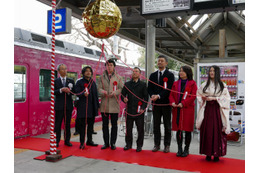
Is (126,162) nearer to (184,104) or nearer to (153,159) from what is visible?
(153,159)

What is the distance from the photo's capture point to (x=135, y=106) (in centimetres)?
516

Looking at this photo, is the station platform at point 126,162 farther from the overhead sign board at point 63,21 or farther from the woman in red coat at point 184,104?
the overhead sign board at point 63,21

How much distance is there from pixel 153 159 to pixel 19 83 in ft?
12.0

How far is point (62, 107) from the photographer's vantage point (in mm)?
5391

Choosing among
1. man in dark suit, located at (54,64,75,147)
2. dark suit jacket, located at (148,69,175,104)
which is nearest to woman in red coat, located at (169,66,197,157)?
dark suit jacket, located at (148,69,175,104)

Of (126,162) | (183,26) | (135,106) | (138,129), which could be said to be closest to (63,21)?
(135,106)

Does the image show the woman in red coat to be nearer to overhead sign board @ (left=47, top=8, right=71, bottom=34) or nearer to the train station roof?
the train station roof

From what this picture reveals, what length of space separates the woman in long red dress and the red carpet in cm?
23

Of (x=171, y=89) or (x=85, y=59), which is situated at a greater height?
(x=85, y=59)

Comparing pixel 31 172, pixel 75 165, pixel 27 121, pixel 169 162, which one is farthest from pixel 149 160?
pixel 27 121

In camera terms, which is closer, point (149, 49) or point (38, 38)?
point (38, 38)

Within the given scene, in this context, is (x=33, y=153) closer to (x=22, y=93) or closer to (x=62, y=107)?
(x=62, y=107)

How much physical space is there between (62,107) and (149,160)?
2.21 metres

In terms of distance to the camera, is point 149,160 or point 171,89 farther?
point 171,89
